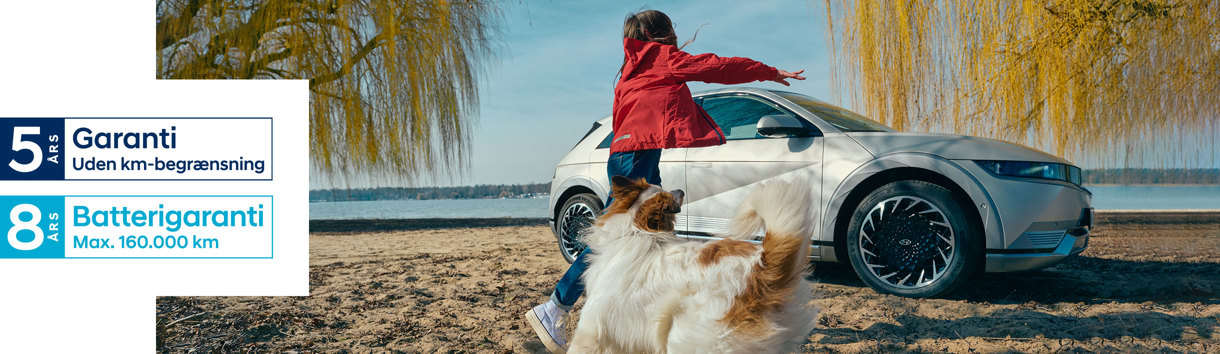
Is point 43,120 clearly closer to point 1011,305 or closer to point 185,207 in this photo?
point 185,207

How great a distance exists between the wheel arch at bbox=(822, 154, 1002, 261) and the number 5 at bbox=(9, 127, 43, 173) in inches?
232

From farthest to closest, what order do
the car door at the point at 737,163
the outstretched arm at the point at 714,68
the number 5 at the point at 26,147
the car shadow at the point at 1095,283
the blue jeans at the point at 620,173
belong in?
the number 5 at the point at 26,147 → the car door at the point at 737,163 → the car shadow at the point at 1095,283 → the blue jeans at the point at 620,173 → the outstretched arm at the point at 714,68

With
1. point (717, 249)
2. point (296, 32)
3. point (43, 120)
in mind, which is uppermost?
point (296, 32)

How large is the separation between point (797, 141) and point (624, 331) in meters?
2.46

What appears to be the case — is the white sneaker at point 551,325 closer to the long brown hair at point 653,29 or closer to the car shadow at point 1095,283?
the long brown hair at point 653,29

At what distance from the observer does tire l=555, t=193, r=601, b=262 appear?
16.9 ft

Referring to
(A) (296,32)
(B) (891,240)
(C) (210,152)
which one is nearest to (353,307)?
(C) (210,152)

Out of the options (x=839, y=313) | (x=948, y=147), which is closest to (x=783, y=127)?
(x=948, y=147)

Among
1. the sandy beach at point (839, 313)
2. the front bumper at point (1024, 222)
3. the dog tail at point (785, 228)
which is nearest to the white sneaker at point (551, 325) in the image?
the sandy beach at point (839, 313)

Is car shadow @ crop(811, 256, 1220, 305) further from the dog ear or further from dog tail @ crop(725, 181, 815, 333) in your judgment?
the dog ear

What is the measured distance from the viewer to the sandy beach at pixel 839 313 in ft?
9.71

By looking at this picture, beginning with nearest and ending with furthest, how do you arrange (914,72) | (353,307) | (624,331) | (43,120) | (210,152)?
(624,331)
(353,307)
(43,120)
(210,152)
(914,72)

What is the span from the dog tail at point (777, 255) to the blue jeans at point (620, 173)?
31.9 inches

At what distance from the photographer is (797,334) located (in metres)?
2.07
